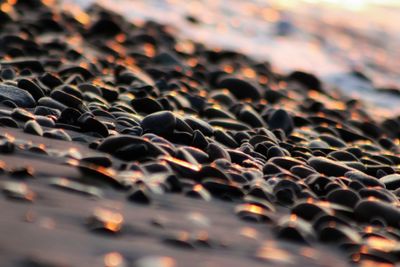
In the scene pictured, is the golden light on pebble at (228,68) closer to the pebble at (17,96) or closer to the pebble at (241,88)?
the pebble at (241,88)

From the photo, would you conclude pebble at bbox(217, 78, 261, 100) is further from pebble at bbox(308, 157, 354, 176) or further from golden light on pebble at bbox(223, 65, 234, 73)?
pebble at bbox(308, 157, 354, 176)

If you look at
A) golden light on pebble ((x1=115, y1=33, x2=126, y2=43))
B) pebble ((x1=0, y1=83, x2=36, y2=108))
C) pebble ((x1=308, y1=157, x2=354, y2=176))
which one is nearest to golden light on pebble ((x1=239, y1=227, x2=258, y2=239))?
pebble ((x1=308, y1=157, x2=354, y2=176))

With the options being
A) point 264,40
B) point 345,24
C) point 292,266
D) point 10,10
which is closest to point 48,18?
point 10,10

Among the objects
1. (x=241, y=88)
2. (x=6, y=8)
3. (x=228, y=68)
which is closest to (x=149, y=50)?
(x=228, y=68)

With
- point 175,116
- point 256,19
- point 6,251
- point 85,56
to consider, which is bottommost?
point 6,251

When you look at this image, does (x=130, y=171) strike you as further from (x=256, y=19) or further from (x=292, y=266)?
(x=256, y=19)

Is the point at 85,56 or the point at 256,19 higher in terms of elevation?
the point at 256,19
